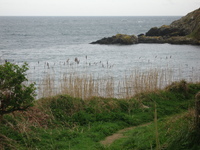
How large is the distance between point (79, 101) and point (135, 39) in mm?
36711

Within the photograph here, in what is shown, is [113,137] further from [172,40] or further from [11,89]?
[172,40]

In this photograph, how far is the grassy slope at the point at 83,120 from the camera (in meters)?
6.50

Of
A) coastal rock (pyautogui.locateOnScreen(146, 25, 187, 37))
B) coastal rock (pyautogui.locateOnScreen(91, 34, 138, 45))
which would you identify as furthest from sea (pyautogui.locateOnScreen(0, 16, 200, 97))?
coastal rock (pyautogui.locateOnScreen(146, 25, 187, 37))

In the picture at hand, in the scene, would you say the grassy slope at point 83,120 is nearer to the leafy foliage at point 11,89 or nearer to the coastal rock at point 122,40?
the leafy foliage at point 11,89

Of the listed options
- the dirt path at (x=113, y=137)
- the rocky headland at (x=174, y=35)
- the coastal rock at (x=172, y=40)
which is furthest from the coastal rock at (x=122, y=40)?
the dirt path at (x=113, y=137)

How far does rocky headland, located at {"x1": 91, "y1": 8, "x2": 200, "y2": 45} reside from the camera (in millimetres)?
40225

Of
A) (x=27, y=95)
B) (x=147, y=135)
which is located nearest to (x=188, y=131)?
(x=147, y=135)

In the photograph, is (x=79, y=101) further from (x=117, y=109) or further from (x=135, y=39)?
(x=135, y=39)

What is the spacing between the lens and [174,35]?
45094 millimetres

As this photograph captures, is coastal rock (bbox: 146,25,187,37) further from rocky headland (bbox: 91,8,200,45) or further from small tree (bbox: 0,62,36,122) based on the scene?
small tree (bbox: 0,62,36,122)

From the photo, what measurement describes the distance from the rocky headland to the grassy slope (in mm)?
29796

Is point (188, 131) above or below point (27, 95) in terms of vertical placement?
below

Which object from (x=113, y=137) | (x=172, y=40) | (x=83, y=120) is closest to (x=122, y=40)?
(x=172, y=40)

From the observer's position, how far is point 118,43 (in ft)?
144
